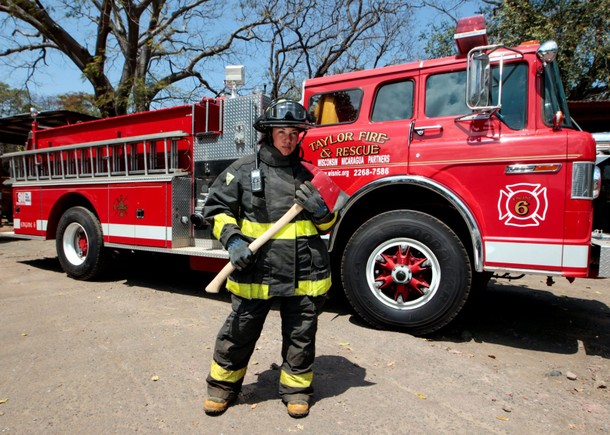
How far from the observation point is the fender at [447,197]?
374 cm

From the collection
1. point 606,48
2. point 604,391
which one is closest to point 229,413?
point 604,391

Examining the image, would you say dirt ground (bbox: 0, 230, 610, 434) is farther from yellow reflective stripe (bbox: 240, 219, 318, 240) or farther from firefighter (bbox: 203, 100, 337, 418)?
yellow reflective stripe (bbox: 240, 219, 318, 240)

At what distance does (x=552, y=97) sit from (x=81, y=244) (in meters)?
6.07

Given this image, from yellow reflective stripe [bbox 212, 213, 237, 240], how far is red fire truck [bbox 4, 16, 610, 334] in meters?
1.62

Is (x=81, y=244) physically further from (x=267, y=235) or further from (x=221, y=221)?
(x=267, y=235)

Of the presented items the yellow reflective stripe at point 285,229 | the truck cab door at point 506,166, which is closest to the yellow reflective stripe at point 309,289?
the yellow reflective stripe at point 285,229

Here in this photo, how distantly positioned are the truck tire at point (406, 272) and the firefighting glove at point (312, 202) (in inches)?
61.0

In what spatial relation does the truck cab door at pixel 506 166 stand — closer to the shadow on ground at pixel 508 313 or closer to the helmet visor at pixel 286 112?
the shadow on ground at pixel 508 313

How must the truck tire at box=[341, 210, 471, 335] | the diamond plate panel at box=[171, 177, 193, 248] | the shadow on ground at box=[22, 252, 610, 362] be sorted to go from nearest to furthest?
1. the truck tire at box=[341, 210, 471, 335]
2. the shadow on ground at box=[22, 252, 610, 362]
3. the diamond plate panel at box=[171, 177, 193, 248]

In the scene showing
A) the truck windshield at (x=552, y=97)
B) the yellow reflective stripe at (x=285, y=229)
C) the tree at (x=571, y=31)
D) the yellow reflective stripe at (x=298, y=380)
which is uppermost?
the tree at (x=571, y=31)

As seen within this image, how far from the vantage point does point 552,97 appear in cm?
382

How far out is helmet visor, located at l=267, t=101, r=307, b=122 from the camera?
2.71 metres

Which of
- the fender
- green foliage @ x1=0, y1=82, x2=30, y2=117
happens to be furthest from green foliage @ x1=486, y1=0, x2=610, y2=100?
green foliage @ x1=0, y1=82, x2=30, y2=117

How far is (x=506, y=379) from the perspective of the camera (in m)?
3.26
